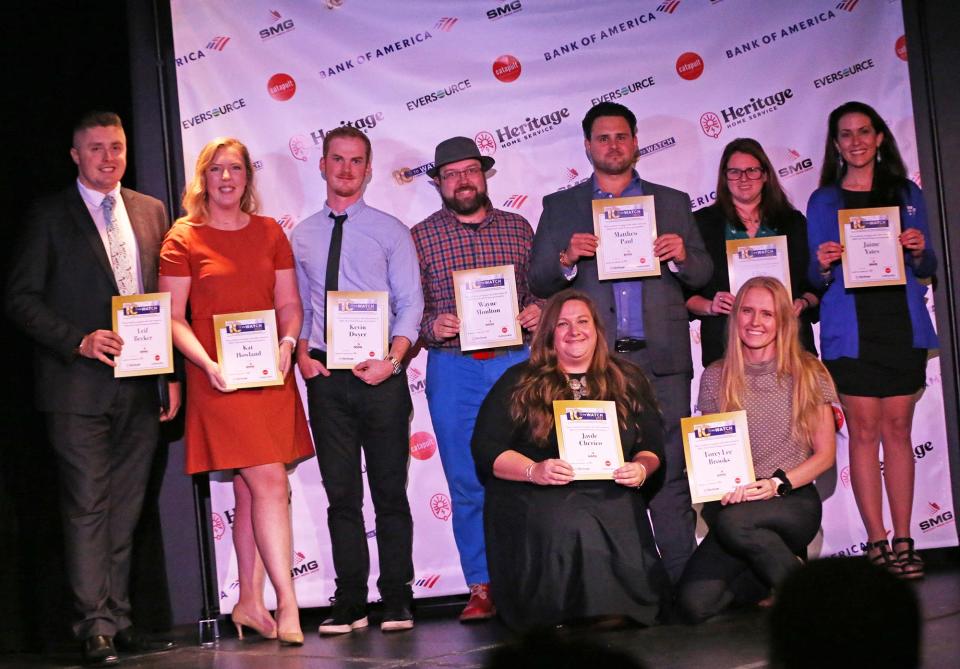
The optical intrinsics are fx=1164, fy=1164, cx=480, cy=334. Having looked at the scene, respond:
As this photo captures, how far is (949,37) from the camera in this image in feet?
19.0

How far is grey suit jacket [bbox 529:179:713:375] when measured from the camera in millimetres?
4977

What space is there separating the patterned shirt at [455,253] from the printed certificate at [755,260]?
0.85 meters

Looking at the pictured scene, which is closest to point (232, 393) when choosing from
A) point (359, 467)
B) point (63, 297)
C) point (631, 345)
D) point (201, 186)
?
point (359, 467)

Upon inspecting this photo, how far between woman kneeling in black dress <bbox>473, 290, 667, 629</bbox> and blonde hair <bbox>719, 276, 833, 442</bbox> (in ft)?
1.07

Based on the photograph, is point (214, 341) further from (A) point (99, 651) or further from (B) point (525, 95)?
(B) point (525, 95)

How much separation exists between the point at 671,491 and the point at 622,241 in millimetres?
1087

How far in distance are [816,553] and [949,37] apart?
2635 mm

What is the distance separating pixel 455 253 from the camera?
5156mm

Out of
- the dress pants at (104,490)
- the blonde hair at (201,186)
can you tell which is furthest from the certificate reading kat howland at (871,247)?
the dress pants at (104,490)

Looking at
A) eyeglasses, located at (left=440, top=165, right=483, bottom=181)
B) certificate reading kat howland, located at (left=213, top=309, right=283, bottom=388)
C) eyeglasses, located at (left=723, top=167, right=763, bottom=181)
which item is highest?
eyeglasses, located at (left=440, top=165, right=483, bottom=181)

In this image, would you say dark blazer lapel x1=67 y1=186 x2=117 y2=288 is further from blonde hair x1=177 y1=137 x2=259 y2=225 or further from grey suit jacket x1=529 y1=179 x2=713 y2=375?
grey suit jacket x1=529 y1=179 x2=713 y2=375

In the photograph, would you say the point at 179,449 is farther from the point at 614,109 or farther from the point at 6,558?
the point at 614,109

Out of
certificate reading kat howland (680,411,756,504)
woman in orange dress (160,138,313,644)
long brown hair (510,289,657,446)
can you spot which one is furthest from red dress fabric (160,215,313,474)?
certificate reading kat howland (680,411,756,504)

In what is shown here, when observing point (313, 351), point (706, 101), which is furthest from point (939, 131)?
point (313, 351)
